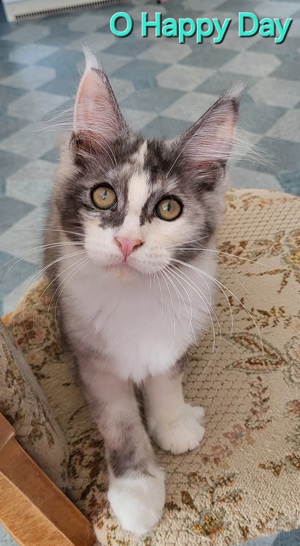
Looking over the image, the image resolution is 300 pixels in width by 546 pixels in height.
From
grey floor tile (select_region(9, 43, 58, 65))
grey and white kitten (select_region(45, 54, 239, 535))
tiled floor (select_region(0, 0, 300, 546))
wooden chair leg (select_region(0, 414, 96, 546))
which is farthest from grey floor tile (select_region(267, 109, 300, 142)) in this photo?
wooden chair leg (select_region(0, 414, 96, 546))

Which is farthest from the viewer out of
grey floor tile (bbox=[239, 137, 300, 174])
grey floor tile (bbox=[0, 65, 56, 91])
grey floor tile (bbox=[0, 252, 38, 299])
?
grey floor tile (bbox=[0, 65, 56, 91])

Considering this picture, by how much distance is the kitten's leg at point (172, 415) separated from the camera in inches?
28.4

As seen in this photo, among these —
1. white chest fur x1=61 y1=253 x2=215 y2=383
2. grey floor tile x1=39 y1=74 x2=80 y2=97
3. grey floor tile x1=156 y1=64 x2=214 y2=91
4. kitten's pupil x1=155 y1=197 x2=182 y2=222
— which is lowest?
white chest fur x1=61 y1=253 x2=215 y2=383

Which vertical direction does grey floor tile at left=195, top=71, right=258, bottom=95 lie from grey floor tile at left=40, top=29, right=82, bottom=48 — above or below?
below

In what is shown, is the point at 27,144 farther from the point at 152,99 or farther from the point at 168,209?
the point at 168,209

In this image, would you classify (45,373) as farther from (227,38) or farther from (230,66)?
(227,38)

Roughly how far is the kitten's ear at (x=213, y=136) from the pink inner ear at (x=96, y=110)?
0.09m

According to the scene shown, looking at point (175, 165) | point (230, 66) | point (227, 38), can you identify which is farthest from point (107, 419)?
point (227, 38)

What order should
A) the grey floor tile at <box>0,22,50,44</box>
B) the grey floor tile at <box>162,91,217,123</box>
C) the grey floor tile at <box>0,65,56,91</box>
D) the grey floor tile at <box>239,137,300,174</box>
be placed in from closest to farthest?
the grey floor tile at <box>239,137,300,174</box> < the grey floor tile at <box>162,91,217,123</box> < the grey floor tile at <box>0,65,56,91</box> < the grey floor tile at <box>0,22,50,44</box>

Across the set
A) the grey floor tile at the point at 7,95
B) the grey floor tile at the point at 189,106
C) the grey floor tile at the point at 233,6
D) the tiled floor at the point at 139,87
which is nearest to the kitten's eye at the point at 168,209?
the tiled floor at the point at 139,87

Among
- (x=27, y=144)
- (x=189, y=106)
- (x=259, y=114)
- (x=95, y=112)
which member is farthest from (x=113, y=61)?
(x=95, y=112)

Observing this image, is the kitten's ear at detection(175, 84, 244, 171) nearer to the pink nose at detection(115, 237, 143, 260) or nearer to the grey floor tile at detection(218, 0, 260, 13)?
the pink nose at detection(115, 237, 143, 260)

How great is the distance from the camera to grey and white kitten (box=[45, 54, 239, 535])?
23.6 inches

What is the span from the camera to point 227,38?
2836 mm
